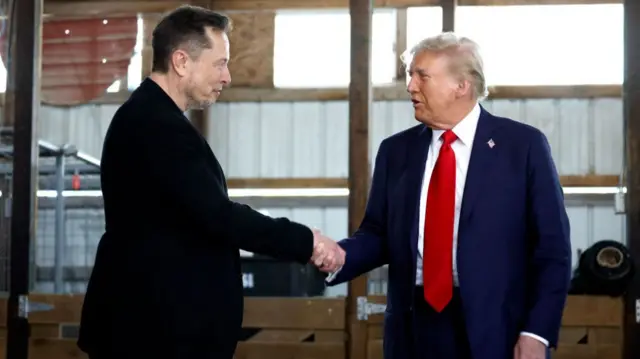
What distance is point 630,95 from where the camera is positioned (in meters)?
5.36

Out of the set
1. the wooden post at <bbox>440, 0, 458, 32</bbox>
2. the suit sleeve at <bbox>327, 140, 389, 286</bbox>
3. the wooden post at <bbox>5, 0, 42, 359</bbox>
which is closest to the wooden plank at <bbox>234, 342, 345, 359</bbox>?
the wooden post at <bbox>5, 0, 42, 359</bbox>

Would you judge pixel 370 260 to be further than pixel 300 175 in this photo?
No

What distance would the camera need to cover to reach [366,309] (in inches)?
216

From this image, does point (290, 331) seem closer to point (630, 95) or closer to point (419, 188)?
point (630, 95)

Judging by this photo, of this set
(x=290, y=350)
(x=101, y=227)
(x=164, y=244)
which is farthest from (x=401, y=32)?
(x=164, y=244)

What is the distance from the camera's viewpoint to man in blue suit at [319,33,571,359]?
2.67 meters

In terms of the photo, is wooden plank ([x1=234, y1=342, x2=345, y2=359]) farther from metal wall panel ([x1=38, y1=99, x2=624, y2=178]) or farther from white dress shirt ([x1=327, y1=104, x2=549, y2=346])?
metal wall panel ([x1=38, y1=99, x2=624, y2=178])

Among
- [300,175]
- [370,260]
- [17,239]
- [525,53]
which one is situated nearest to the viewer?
[370,260]

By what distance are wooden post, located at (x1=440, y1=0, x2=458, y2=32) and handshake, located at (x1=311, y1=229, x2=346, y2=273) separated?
294 cm

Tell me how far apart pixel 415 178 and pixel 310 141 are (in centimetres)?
858

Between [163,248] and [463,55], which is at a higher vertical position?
[463,55]

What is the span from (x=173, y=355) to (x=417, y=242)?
0.67 m

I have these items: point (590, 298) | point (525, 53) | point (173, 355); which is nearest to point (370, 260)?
point (173, 355)

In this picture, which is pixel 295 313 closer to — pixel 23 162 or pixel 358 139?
pixel 358 139
